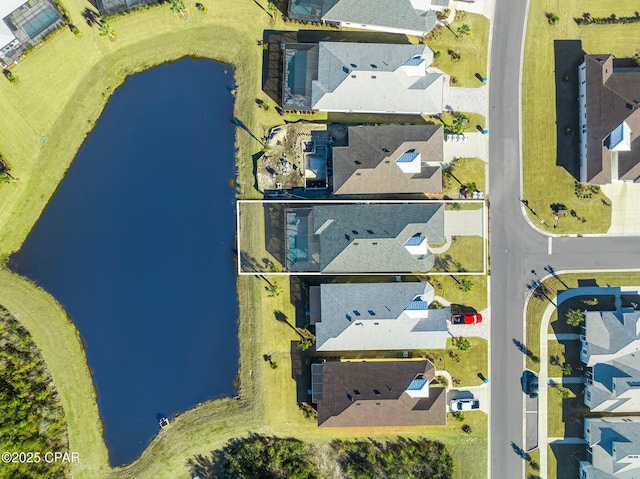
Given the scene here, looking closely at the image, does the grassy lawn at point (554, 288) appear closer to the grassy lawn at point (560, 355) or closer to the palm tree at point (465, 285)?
the grassy lawn at point (560, 355)

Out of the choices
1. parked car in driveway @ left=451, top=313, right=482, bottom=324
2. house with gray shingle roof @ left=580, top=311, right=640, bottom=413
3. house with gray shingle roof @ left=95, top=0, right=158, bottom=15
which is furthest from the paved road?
house with gray shingle roof @ left=95, top=0, right=158, bottom=15

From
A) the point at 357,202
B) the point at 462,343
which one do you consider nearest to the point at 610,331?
the point at 462,343

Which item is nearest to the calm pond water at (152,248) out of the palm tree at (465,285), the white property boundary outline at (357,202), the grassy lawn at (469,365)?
the white property boundary outline at (357,202)

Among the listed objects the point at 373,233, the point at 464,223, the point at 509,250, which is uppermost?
the point at 464,223

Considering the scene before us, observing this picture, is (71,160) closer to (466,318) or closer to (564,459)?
(466,318)

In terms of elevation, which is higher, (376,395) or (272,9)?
(272,9)

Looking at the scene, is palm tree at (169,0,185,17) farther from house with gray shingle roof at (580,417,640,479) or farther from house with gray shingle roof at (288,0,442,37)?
house with gray shingle roof at (580,417,640,479)

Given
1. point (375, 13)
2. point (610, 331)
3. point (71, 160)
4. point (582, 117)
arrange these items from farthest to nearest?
point (582, 117), point (71, 160), point (610, 331), point (375, 13)
